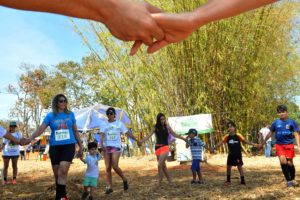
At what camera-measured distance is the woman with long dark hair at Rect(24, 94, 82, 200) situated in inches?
130

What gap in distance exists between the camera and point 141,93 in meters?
9.25

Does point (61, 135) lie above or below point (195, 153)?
above

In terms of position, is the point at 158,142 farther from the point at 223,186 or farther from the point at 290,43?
the point at 290,43

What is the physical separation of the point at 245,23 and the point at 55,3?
7259 mm

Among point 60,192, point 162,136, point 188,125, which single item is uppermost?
point 188,125

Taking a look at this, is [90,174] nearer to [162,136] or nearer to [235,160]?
[162,136]

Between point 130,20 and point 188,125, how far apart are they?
677 centimetres

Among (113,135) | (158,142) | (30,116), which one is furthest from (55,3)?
(30,116)

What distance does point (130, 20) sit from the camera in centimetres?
122

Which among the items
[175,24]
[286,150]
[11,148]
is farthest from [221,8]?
[11,148]

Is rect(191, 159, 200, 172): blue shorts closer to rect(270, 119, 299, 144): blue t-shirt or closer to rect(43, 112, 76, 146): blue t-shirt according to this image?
rect(270, 119, 299, 144): blue t-shirt

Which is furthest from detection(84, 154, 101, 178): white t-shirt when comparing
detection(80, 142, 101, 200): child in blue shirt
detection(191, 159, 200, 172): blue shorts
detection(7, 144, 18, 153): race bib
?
detection(7, 144, 18, 153): race bib

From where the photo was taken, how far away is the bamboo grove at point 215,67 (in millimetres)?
7461

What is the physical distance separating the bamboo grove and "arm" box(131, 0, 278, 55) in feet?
18.4
